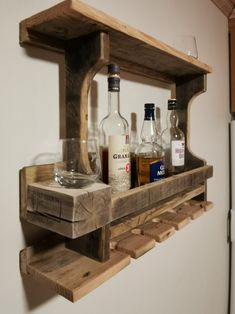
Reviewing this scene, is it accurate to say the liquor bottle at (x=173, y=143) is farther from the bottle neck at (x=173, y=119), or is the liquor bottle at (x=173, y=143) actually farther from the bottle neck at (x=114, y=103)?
the bottle neck at (x=114, y=103)

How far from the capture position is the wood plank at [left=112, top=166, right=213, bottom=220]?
547mm

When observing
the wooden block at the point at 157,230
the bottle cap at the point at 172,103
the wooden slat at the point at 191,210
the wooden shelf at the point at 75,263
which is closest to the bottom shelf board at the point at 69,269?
the wooden shelf at the point at 75,263

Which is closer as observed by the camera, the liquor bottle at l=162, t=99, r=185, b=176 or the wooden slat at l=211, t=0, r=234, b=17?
the liquor bottle at l=162, t=99, r=185, b=176

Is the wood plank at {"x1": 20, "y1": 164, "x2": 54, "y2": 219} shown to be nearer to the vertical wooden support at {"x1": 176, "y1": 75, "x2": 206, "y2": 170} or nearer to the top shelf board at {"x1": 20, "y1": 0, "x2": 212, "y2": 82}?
the top shelf board at {"x1": 20, "y1": 0, "x2": 212, "y2": 82}

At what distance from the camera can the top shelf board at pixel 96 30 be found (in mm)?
469

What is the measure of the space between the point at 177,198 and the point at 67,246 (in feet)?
1.28

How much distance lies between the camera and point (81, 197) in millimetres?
457

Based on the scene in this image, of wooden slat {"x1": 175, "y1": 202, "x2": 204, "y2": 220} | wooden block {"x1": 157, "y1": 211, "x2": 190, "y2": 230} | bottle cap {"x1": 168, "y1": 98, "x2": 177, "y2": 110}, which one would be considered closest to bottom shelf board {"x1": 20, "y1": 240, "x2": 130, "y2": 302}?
wooden block {"x1": 157, "y1": 211, "x2": 190, "y2": 230}

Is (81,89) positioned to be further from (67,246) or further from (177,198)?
(177,198)

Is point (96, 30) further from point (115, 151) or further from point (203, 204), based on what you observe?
point (203, 204)

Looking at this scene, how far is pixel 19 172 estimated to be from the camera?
0.54 m

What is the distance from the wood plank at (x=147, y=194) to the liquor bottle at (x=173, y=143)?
7 cm

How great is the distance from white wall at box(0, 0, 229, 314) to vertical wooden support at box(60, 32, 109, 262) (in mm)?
44

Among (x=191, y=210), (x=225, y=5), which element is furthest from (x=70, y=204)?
(x=225, y=5)
